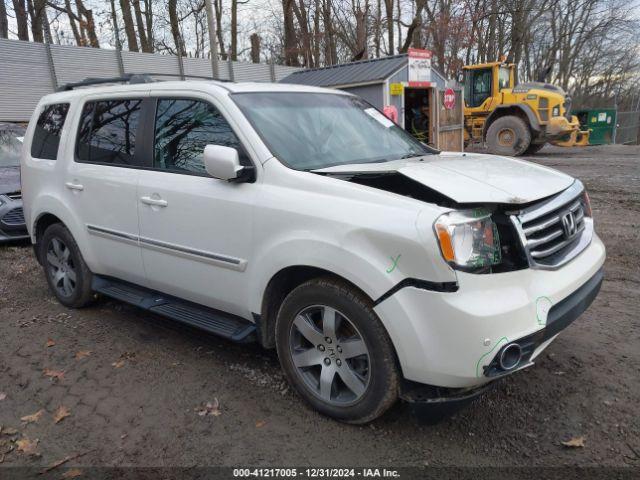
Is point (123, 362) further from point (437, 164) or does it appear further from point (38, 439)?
point (437, 164)

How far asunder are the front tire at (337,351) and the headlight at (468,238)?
1.67 ft

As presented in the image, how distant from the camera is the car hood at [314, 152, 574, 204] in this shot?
2.56m

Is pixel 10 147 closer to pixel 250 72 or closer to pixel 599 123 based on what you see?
pixel 250 72

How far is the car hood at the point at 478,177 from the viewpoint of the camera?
2561 mm

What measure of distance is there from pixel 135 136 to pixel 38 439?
2151 mm

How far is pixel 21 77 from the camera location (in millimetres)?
14328

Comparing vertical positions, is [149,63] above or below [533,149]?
above

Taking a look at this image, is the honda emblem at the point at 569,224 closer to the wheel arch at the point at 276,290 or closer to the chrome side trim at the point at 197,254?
the wheel arch at the point at 276,290

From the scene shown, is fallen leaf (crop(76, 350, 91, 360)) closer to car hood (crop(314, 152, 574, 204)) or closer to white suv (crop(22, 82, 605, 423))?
white suv (crop(22, 82, 605, 423))

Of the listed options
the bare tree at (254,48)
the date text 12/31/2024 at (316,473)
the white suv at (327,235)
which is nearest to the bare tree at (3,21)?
the bare tree at (254,48)

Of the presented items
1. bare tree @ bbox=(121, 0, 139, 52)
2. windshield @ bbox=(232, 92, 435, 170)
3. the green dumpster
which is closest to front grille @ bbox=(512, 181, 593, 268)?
windshield @ bbox=(232, 92, 435, 170)

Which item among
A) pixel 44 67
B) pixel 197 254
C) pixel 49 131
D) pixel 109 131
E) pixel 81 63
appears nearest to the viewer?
pixel 197 254

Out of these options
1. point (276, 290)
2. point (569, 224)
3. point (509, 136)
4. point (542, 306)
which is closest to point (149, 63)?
point (509, 136)

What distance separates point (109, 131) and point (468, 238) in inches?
120
